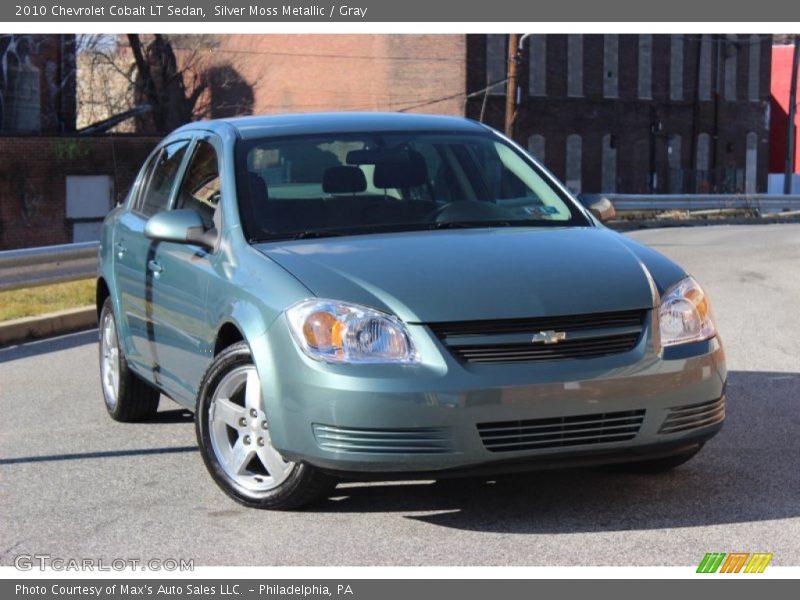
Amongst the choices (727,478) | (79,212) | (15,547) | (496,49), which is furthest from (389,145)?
(496,49)

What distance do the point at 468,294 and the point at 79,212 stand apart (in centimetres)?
3745

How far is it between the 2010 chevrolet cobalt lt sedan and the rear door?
28cm

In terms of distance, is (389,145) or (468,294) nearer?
(468,294)

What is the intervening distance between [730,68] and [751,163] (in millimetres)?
4695

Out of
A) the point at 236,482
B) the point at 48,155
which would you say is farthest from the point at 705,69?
the point at 236,482

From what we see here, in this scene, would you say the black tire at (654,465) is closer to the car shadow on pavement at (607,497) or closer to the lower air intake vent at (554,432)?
the car shadow on pavement at (607,497)

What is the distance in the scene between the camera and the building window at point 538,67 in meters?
56.9

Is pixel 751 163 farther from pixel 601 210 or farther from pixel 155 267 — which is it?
pixel 155 267

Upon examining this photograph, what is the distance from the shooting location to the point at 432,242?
20.1ft

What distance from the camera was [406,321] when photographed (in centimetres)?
538

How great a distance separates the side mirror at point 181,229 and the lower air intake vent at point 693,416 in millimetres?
2251

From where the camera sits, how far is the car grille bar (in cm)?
536

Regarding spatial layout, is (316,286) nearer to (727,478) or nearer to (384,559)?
(384,559)

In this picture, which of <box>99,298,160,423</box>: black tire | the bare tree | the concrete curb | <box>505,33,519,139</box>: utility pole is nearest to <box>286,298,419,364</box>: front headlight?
<box>99,298,160,423</box>: black tire
